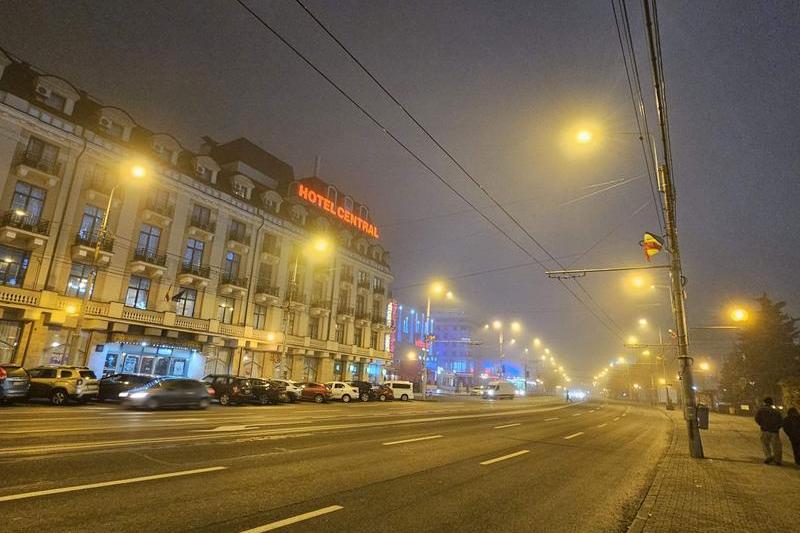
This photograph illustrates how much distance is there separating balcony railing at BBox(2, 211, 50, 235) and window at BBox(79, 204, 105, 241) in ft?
6.63

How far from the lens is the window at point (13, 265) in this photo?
2456cm

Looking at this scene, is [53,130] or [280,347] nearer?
[53,130]

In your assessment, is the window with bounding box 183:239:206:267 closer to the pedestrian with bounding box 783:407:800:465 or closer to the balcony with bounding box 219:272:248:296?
the balcony with bounding box 219:272:248:296

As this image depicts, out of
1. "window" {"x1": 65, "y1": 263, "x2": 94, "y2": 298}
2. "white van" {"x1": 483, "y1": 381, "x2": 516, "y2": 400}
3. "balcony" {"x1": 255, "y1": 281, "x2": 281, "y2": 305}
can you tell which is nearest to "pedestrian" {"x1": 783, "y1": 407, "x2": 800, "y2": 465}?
"window" {"x1": 65, "y1": 263, "x2": 94, "y2": 298}

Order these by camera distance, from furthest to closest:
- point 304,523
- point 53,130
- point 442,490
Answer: point 53,130 → point 442,490 → point 304,523

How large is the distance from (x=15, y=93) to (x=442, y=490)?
33247mm

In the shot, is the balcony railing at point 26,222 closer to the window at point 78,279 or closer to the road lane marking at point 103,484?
the window at point 78,279

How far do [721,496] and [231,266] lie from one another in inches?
1429

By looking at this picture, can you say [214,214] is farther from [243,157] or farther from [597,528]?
[597,528]

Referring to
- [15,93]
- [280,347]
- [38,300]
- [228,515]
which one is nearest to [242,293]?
[280,347]

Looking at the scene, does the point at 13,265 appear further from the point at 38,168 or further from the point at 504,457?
the point at 504,457

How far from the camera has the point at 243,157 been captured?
44688mm

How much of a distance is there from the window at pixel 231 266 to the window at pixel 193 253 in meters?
2.26

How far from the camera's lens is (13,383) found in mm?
18109
